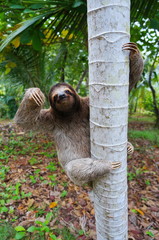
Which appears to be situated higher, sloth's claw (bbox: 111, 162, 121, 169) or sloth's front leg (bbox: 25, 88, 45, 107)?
sloth's front leg (bbox: 25, 88, 45, 107)

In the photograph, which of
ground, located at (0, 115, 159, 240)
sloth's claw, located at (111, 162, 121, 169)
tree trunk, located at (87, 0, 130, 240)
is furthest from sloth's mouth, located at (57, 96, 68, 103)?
ground, located at (0, 115, 159, 240)

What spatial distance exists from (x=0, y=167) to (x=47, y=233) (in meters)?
1.87

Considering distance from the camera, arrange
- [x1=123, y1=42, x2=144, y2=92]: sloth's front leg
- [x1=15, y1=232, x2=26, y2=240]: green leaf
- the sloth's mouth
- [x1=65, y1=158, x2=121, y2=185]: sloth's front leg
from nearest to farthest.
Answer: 1. [x1=65, y1=158, x2=121, y2=185]: sloth's front leg
2. [x1=123, y1=42, x2=144, y2=92]: sloth's front leg
3. the sloth's mouth
4. [x1=15, y1=232, x2=26, y2=240]: green leaf

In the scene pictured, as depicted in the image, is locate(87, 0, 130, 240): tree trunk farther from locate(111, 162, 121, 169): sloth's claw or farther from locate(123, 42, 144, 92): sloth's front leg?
locate(123, 42, 144, 92): sloth's front leg

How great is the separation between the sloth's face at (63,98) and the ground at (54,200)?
1.37 m

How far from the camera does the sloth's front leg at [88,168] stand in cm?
104

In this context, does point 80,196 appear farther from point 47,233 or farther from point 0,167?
point 0,167

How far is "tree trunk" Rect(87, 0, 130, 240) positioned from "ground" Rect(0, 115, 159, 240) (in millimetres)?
987

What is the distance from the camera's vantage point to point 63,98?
1.32 m

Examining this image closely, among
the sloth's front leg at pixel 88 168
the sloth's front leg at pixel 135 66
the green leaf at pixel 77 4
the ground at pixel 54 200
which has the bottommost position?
the ground at pixel 54 200

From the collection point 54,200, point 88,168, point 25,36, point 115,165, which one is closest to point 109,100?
point 115,165

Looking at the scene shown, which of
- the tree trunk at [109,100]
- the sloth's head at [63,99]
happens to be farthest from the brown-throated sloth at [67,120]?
the tree trunk at [109,100]

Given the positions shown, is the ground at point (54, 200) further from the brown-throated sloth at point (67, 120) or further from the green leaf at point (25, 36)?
the green leaf at point (25, 36)

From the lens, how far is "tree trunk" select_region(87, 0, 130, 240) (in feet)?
2.85
